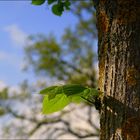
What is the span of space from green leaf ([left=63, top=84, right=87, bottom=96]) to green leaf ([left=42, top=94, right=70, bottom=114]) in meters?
0.08

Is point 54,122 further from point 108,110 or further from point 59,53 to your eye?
point 108,110

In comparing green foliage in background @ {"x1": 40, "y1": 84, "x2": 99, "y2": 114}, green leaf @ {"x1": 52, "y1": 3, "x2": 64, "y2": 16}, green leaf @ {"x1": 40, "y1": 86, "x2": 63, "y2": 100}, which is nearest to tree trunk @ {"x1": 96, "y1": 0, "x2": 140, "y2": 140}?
green foliage in background @ {"x1": 40, "y1": 84, "x2": 99, "y2": 114}

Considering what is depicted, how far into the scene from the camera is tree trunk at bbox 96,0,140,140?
1717mm

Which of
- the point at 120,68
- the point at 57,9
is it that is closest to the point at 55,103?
the point at 120,68

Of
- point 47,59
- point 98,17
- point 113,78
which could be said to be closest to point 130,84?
point 113,78

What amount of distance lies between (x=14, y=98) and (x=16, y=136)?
5.22 feet

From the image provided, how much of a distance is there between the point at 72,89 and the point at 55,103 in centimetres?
13

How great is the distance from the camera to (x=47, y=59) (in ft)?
60.9

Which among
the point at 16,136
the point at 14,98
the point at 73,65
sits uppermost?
the point at 73,65

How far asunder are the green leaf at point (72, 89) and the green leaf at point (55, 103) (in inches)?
3.3

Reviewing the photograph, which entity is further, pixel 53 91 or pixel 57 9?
pixel 57 9

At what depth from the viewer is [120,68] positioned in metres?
1.78

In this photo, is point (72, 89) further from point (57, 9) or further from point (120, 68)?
point (57, 9)

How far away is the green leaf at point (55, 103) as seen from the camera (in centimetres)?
A: 180
